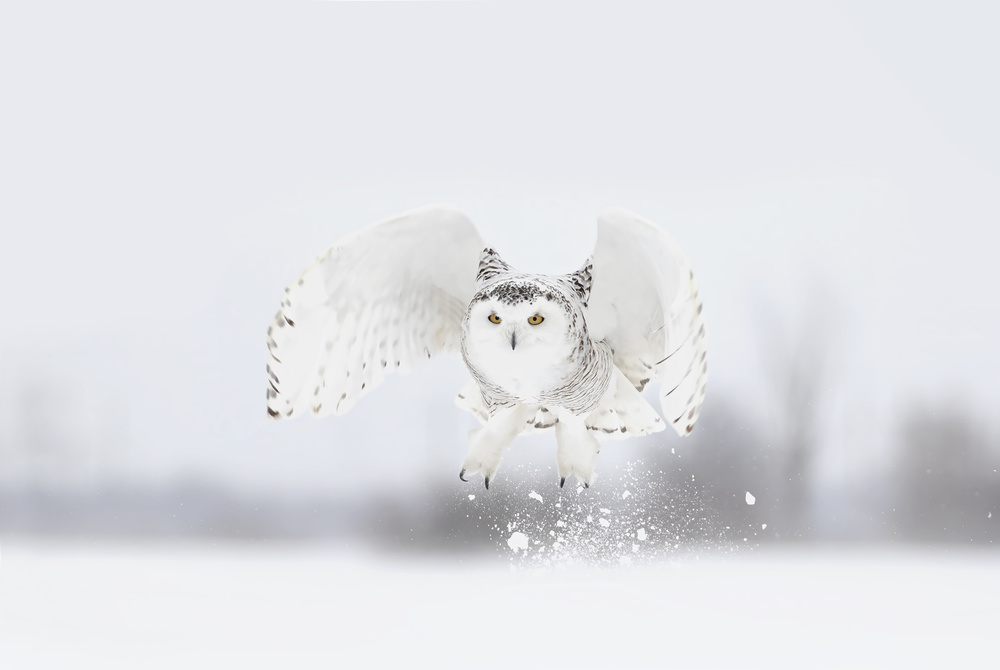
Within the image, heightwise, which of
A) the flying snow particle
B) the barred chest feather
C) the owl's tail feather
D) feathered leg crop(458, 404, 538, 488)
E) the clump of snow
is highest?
the barred chest feather

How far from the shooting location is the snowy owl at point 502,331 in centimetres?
149

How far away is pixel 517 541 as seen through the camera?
13.9 ft

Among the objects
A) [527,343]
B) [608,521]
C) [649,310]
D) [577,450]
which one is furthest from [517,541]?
[527,343]

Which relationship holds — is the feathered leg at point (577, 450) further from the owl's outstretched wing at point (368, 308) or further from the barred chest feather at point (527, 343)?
the owl's outstretched wing at point (368, 308)

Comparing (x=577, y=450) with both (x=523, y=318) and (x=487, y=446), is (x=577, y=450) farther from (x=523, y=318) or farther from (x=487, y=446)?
(x=523, y=318)

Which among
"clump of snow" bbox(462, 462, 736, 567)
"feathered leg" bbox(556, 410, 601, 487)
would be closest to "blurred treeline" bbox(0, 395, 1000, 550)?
"clump of snow" bbox(462, 462, 736, 567)

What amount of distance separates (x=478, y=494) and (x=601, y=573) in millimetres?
1008

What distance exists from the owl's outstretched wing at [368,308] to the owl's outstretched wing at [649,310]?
34 centimetres

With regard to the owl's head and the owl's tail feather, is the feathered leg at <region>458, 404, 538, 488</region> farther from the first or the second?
the owl's head

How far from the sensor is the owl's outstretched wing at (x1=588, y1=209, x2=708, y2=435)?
4.53ft

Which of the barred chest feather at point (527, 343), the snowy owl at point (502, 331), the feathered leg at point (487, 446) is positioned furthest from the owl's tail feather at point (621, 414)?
the barred chest feather at point (527, 343)

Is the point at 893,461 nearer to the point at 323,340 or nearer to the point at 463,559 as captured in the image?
the point at 463,559

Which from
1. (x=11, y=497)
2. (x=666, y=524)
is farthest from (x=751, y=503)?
(x=11, y=497)

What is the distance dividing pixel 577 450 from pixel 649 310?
1.52 feet
